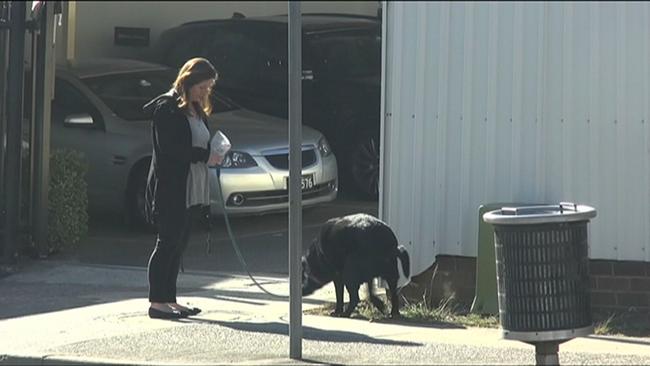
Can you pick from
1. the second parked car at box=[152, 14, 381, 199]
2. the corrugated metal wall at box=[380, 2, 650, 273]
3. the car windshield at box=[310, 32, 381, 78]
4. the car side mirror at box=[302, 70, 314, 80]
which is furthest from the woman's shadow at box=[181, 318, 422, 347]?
the car windshield at box=[310, 32, 381, 78]

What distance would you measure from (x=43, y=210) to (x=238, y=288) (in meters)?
2.14

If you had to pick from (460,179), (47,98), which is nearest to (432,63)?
(460,179)

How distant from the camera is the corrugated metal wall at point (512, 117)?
8594mm

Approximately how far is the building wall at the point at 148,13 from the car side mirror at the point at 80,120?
4.81m

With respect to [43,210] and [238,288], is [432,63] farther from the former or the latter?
[43,210]

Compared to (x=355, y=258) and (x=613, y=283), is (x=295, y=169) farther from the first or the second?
(x=613, y=283)

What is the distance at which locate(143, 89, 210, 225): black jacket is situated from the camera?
8500mm

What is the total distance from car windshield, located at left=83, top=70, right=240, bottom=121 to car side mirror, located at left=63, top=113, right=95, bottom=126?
0.25 metres

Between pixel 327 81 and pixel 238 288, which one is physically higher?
pixel 327 81

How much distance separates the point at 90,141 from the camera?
12.5 metres

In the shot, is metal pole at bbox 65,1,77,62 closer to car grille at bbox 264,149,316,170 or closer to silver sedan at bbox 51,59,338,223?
silver sedan at bbox 51,59,338,223

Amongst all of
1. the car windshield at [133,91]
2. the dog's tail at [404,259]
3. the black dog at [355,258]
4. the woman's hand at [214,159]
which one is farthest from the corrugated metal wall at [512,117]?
the car windshield at [133,91]

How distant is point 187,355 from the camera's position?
299 inches

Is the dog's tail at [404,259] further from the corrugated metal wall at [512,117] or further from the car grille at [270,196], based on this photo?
the car grille at [270,196]
